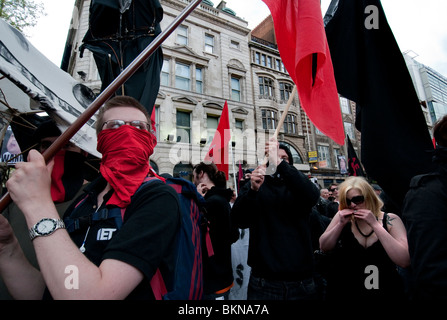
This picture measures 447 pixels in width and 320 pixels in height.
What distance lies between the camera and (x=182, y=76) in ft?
55.5

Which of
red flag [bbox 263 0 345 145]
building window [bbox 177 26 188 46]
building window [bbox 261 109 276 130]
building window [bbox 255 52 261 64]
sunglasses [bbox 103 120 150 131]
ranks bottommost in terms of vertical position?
sunglasses [bbox 103 120 150 131]

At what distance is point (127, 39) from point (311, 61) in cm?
216

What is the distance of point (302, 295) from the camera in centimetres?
204

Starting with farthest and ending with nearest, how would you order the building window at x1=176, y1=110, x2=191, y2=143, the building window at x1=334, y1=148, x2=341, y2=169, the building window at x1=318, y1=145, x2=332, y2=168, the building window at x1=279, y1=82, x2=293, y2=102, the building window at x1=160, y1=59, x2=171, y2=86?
the building window at x1=334, y1=148, x2=341, y2=169 → the building window at x1=318, y1=145, x2=332, y2=168 → the building window at x1=279, y1=82, x2=293, y2=102 → the building window at x1=160, y1=59, x2=171, y2=86 → the building window at x1=176, y1=110, x2=191, y2=143

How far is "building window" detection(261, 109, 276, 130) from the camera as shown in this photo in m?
19.7

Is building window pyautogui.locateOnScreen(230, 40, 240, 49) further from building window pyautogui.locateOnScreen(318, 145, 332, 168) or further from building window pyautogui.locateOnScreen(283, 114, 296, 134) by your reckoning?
building window pyautogui.locateOnScreen(318, 145, 332, 168)

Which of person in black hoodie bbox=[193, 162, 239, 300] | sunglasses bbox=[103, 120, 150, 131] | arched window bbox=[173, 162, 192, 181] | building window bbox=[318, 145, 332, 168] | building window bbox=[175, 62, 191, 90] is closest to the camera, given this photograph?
sunglasses bbox=[103, 120, 150, 131]

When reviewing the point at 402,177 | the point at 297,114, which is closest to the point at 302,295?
the point at 402,177

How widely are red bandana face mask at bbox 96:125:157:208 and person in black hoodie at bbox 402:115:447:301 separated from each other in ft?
4.68

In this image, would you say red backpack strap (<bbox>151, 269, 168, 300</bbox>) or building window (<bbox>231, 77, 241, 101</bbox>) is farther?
building window (<bbox>231, 77, 241, 101</bbox>)

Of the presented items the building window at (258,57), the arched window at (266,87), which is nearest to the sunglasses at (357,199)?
the arched window at (266,87)

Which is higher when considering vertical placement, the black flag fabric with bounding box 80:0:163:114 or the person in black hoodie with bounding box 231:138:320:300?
the black flag fabric with bounding box 80:0:163:114

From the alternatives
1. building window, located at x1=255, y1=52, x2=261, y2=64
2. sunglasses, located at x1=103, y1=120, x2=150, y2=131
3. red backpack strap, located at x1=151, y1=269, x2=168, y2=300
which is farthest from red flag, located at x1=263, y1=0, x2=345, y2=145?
building window, located at x1=255, y1=52, x2=261, y2=64

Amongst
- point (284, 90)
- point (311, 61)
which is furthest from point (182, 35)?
point (311, 61)
